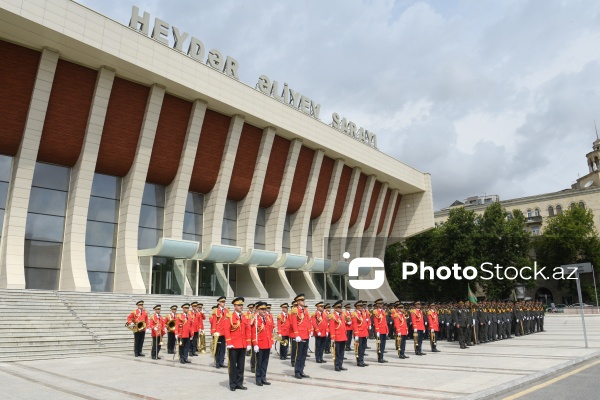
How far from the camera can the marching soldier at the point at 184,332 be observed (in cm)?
1622

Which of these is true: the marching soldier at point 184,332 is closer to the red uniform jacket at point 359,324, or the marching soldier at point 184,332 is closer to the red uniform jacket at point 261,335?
the red uniform jacket at point 261,335

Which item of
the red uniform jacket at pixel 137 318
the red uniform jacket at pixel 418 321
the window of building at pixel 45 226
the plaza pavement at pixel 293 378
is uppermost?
the window of building at pixel 45 226

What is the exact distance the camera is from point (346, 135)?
43594 millimetres

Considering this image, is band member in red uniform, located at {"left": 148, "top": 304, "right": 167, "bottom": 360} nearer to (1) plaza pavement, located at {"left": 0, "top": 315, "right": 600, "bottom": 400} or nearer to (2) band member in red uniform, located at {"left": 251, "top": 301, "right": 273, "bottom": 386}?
(1) plaza pavement, located at {"left": 0, "top": 315, "right": 600, "bottom": 400}

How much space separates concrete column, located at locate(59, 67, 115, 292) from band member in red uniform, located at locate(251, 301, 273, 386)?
1975 centimetres

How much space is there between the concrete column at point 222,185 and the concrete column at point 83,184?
355 inches

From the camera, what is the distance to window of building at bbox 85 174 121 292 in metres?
30.1

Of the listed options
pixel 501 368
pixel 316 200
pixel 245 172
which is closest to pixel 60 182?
pixel 245 172

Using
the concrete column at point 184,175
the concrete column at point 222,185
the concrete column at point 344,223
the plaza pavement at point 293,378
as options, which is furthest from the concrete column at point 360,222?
the plaza pavement at point 293,378

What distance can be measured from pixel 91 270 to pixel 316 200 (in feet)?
69.8

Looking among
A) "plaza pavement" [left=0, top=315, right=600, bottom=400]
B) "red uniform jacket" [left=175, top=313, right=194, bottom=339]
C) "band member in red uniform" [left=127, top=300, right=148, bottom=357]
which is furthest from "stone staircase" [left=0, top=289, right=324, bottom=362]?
"red uniform jacket" [left=175, top=313, right=194, bottom=339]

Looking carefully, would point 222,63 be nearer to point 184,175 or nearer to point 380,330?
point 184,175

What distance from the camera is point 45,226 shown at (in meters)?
28.8

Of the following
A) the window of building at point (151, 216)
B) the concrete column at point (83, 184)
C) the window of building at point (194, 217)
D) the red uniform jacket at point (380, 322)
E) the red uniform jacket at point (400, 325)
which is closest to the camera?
the red uniform jacket at point (380, 322)
